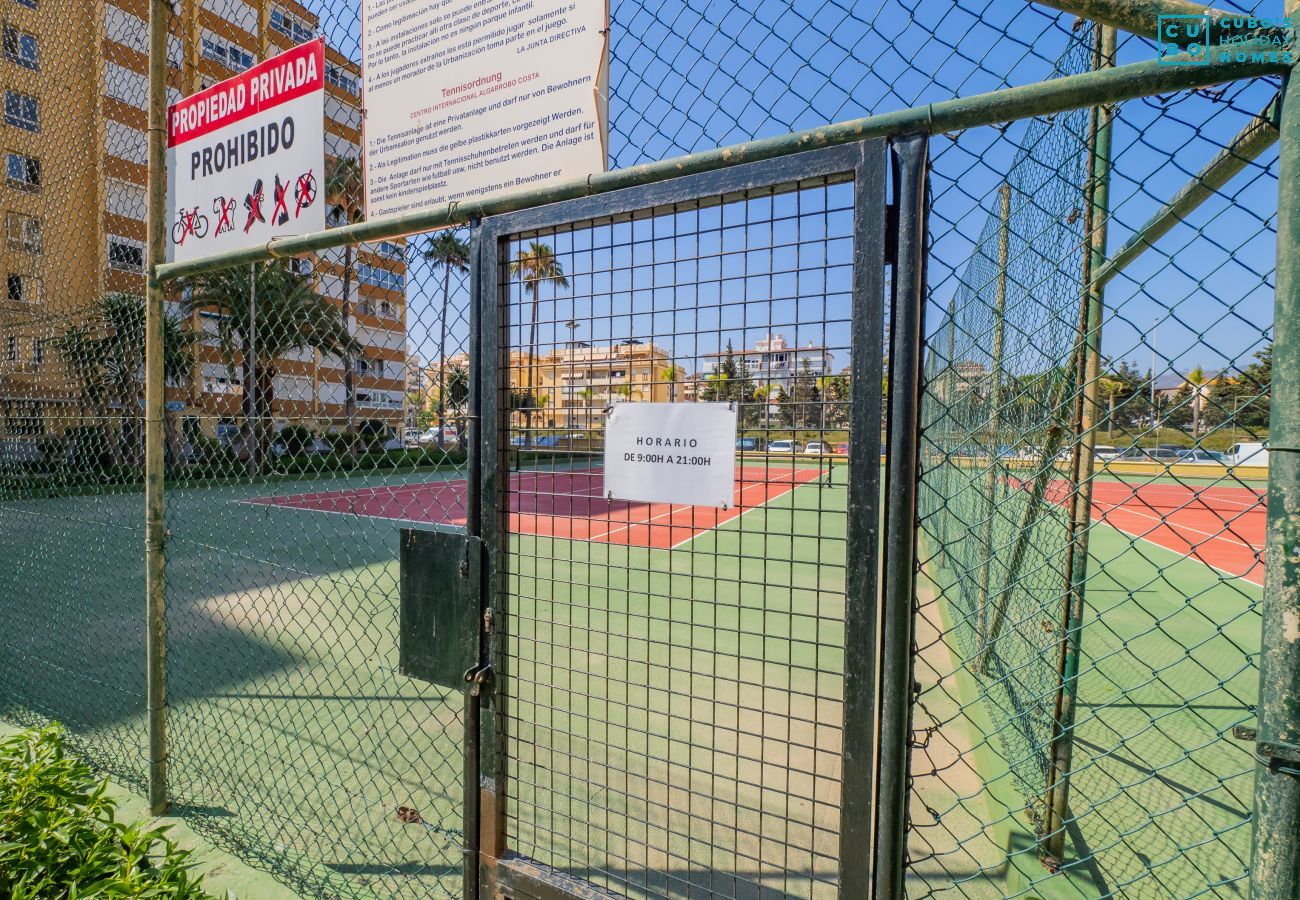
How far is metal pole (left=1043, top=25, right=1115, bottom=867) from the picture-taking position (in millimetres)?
2033

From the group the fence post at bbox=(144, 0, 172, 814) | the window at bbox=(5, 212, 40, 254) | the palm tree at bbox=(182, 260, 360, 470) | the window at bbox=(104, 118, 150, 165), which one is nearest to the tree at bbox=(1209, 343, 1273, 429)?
the palm tree at bbox=(182, 260, 360, 470)

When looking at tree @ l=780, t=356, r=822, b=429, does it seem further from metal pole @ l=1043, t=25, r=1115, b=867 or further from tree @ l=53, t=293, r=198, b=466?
tree @ l=53, t=293, r=198, b=466

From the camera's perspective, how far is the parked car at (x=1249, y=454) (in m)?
1.11

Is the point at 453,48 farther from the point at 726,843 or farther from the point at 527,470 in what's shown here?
the point at 726,843

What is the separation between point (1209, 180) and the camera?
5.14 ft

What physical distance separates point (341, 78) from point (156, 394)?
145 centimetres

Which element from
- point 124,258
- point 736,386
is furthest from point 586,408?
point 124,258

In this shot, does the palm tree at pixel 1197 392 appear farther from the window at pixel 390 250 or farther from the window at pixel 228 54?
the window at pixel 228 54

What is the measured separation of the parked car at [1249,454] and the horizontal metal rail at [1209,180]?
1.56 feet

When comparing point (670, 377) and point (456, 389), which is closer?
point (670, 377)

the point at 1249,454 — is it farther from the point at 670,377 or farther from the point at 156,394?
the point at 156,394

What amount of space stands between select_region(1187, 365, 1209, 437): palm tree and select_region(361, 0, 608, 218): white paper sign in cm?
142

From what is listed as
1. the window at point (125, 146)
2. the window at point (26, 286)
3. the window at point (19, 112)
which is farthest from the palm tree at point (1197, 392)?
the window at point (19, 112)

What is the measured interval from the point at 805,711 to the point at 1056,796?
151 centimetres
